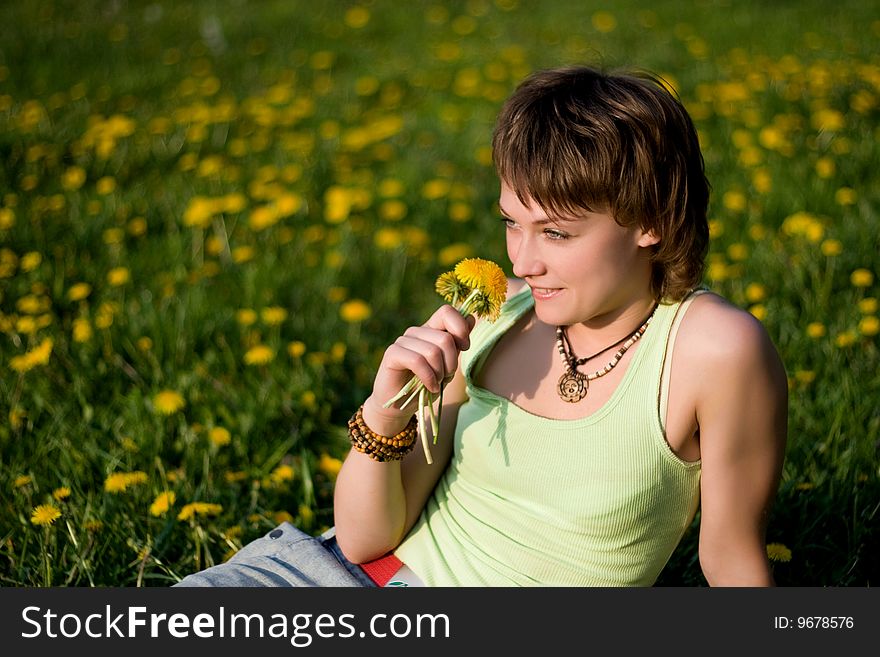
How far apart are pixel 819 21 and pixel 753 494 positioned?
4995 millimetres

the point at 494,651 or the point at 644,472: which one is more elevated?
the point at 644,472

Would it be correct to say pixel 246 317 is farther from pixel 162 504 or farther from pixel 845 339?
pixel 845 339

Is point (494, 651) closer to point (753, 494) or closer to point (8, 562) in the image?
point (753, 494)

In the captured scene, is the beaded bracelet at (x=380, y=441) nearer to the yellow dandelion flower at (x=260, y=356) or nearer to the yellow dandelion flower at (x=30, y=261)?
the yellow dandelion flower at (x=260, y=356)

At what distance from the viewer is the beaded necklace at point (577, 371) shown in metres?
1.68

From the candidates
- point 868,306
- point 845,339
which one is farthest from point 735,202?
point 845,339

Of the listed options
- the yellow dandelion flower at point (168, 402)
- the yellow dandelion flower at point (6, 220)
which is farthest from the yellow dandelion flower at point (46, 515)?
the yellow dandelion flower at point (6, 220)

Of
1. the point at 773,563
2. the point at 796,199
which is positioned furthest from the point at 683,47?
the point at 773,563

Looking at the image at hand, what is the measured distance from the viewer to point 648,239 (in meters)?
1.62

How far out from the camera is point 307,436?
2.67 metres

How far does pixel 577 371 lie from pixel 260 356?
1320 millimetres

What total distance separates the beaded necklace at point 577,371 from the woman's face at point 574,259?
0.07m

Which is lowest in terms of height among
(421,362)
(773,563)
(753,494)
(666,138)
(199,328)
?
(773,563)

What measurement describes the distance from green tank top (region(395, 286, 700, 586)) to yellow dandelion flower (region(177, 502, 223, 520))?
564 mm
